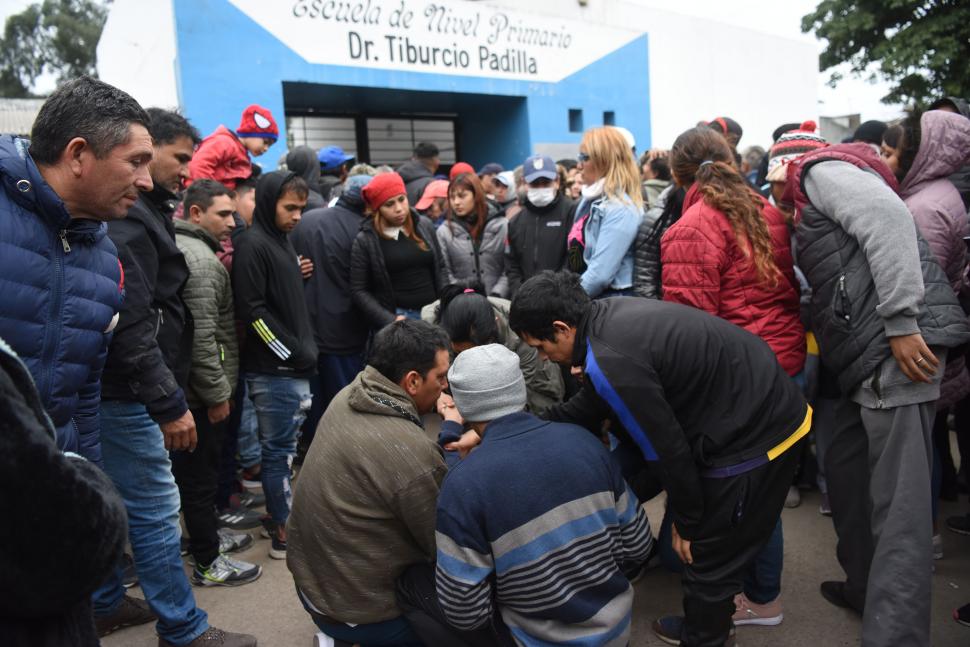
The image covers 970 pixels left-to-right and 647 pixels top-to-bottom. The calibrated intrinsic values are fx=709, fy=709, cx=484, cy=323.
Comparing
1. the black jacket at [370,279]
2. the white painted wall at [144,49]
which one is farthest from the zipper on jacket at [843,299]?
the white painted wall at [144,49]

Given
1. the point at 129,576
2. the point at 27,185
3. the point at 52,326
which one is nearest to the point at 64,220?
the point at 27,185

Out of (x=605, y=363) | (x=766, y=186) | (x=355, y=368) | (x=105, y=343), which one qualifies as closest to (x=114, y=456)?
(x=105, y=343)

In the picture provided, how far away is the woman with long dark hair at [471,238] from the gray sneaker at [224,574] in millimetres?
2526

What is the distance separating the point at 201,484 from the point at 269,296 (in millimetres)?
961

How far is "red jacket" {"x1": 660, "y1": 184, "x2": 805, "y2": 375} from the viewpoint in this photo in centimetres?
292

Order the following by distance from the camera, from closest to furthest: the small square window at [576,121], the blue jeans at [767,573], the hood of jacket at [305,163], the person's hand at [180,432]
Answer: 1. the person's hand at [180,432]
2. the blue jeans at [767,573]
3. the hood of jacket at [305,163]
4. the small square window at [576,121]

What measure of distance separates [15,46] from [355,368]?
3959cm

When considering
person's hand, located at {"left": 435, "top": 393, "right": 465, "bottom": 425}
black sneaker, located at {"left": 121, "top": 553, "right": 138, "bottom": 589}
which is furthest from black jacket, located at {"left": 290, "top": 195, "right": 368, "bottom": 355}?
black sneaker, located at {"left": 121, "top": 553, "right": 138, "bottom": 589}

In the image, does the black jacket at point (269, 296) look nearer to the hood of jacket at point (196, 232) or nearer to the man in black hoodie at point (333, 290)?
the hood of jacket at point (196, 232)

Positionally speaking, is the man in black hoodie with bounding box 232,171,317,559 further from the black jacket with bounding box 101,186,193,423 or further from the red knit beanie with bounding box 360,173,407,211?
the red knit beanie with bounding box 360,173,407,211

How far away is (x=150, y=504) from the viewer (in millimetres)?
2637

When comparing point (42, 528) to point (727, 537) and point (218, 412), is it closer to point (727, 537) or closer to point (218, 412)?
point (727, 537)

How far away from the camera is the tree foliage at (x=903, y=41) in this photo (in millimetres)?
18375

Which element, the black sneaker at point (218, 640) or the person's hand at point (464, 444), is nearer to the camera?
the black sneaker at point (218, 640)
